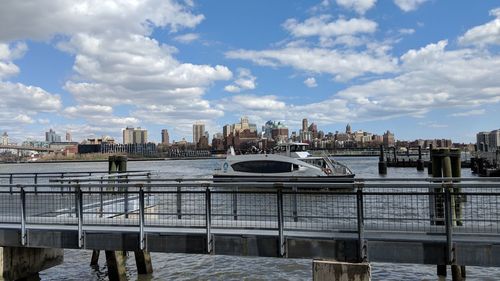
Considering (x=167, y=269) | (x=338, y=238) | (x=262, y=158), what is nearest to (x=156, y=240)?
(x=338, y=238)

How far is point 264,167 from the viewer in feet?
153

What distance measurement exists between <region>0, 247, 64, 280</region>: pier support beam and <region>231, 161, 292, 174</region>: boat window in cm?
3249

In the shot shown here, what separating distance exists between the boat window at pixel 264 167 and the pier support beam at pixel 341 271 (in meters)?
36.7

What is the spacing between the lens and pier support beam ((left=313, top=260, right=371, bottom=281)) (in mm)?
8445

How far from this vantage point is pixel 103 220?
12.6 m

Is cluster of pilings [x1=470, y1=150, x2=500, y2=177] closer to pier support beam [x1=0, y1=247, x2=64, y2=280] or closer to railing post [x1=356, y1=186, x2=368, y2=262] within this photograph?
railing post [x1=356, y1=186, x2=368, y2=262]

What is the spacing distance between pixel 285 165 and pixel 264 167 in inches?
87.2

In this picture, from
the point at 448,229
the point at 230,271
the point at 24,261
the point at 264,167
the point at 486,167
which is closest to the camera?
the point at 448,229

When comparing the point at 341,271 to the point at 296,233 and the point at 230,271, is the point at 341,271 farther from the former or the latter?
the point at 230,271

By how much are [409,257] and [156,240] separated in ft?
17.4

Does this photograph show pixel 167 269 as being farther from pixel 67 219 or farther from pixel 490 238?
pixel 490 238

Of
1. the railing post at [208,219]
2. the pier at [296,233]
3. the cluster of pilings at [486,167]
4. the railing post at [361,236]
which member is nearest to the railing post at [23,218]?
the pier at [296,233]

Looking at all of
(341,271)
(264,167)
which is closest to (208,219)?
(341,271)

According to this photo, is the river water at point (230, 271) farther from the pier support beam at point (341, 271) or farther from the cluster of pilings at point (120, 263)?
the pier support beam at point (341, 271)
